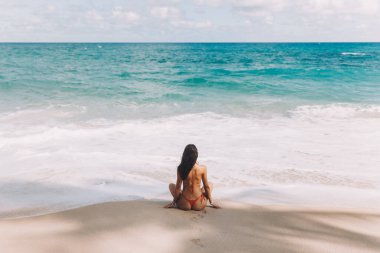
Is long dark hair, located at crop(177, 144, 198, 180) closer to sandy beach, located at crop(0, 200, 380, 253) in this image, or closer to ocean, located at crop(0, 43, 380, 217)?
sandy beach, located at crop(0, 200, 380, 253)

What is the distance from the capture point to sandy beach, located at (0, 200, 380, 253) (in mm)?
4367

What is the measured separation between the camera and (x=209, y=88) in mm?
23828

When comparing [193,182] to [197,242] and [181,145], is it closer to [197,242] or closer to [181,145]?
[197,242]

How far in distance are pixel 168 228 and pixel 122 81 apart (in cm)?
2267

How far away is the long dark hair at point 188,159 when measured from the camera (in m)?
5.23

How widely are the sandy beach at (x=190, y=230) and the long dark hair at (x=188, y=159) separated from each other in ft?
1.90

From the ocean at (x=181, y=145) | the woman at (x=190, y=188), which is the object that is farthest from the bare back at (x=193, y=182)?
the ocean at (x=181, y=145)

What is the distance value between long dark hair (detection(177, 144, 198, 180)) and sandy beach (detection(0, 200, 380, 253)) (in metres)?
0.58

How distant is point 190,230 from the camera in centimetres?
481

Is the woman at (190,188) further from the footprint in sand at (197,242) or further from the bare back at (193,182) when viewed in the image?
the footprint in sand at (197,242)

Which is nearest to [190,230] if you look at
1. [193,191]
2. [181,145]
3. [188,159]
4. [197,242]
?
[197,242]

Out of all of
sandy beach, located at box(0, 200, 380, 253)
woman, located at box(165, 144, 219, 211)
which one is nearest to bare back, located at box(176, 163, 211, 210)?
woman, located at box(165, 144, 219, 211)

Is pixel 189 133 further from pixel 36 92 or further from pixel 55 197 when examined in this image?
pixel 36 92

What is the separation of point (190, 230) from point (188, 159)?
39.0 inches
